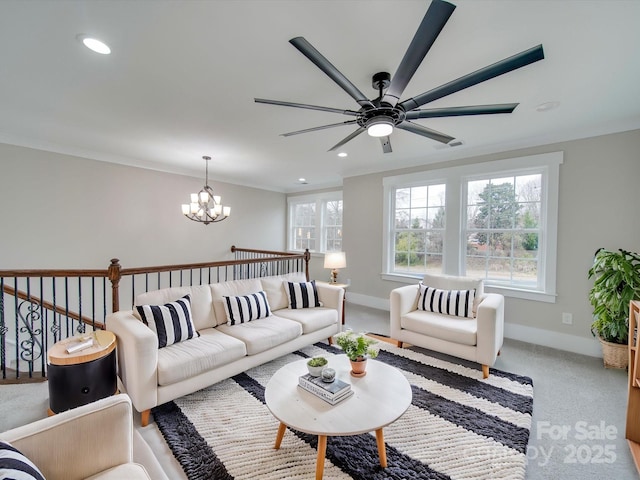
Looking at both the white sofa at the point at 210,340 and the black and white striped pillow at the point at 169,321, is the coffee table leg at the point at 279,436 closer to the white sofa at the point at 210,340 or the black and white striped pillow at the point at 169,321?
the white sofa at the point at 210,340

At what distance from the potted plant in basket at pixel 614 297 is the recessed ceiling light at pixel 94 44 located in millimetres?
4774

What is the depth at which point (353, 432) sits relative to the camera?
4.81 ft

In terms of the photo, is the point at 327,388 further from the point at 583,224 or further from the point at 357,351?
the point at 583,224

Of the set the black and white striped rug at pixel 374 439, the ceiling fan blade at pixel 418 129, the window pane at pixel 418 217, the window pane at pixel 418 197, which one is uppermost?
the ceiling fan blade at pixel 418 129

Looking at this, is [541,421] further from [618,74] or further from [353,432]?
[618,74]

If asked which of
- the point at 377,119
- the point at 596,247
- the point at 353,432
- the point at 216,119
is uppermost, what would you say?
the point at 216,119

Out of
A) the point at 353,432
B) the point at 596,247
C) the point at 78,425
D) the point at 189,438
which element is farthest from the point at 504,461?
the point at 596,247

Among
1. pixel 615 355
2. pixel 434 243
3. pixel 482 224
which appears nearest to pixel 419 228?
pixel 434 243

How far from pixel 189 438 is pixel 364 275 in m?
3.91

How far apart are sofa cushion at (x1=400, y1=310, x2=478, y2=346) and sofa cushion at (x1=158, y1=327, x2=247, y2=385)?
73.1 inches

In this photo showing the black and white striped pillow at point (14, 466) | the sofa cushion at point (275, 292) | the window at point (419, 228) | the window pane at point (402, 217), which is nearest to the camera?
the black and white striped pillow at point (14, 466)

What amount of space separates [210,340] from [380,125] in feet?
7.53

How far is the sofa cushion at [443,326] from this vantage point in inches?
109

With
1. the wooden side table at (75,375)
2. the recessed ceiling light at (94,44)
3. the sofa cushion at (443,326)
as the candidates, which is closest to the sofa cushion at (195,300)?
the wooden side table at (75,375)
